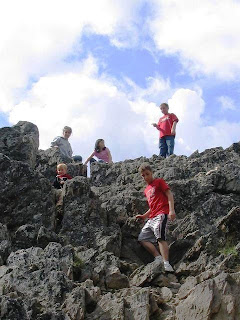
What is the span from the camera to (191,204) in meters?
18.0

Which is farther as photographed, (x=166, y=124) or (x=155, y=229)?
(x=166, y=124)

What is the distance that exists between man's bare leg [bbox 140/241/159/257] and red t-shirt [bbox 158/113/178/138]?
9851mm

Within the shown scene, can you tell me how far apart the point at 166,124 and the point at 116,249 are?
1028 centimetres

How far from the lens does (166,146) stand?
25.5 metres

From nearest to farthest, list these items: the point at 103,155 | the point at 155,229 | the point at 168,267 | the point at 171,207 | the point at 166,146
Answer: the point at 168,267 → the point at 171,207 → the point at 155,229 → the point at 103,155 → the point at 166,146

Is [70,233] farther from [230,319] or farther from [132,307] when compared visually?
[230,319]

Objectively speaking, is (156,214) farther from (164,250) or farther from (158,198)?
(164,250)

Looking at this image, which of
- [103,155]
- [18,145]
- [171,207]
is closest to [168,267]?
[171,207]

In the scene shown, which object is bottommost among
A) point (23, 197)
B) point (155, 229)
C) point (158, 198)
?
point (155, 229)

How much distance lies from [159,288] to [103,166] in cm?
1087

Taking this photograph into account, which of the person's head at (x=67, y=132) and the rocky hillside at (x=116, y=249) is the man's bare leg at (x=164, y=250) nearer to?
the rocky hillside at (x=116, y=249)

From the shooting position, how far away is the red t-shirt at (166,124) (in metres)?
24.5

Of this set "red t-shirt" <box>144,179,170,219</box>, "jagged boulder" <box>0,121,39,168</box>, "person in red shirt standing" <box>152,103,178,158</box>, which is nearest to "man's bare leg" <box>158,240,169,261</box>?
"red t-shirt" <box>144,179,170,219</box>

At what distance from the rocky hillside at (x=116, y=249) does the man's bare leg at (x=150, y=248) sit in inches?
18.2
